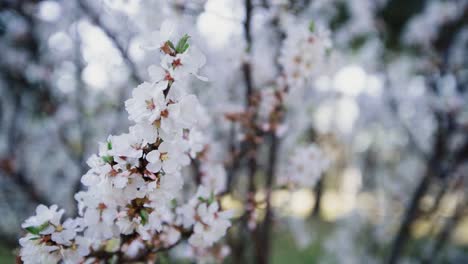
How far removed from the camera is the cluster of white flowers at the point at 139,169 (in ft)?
2.90

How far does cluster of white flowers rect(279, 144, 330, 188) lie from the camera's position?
2023 millimetres

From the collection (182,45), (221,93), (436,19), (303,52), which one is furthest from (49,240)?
(436,19)

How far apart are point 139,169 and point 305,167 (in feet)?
4.22

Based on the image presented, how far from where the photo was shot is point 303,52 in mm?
1634

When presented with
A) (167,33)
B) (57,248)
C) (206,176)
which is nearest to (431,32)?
(206,176)

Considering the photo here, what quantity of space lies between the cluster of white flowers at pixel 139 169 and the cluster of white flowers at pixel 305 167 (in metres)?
1.11

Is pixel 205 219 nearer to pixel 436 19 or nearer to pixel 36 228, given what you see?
pixel 36 228

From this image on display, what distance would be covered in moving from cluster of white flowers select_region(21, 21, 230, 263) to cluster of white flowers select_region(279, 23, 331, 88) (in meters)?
0.78

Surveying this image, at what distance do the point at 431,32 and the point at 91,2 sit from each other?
2943 millimetres

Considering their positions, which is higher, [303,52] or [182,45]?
[303,52]

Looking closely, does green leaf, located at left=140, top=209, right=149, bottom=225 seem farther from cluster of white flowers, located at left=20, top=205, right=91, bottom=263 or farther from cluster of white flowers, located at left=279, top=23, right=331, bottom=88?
cluster of white flowers, located at left=279, top=23, right=331, bottom=88

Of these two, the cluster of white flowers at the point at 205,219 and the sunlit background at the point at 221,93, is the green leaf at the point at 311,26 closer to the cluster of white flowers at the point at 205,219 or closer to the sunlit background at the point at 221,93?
the sunlit background at the point at 221,93

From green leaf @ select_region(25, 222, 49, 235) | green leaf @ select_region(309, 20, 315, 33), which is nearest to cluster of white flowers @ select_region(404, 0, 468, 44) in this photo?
green leaf @ select_region(309, 20, 315, 33)

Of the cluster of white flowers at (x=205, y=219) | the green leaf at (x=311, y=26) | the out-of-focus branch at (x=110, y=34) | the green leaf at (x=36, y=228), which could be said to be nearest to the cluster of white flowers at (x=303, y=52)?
the green leaf at (x=311, y=26)
